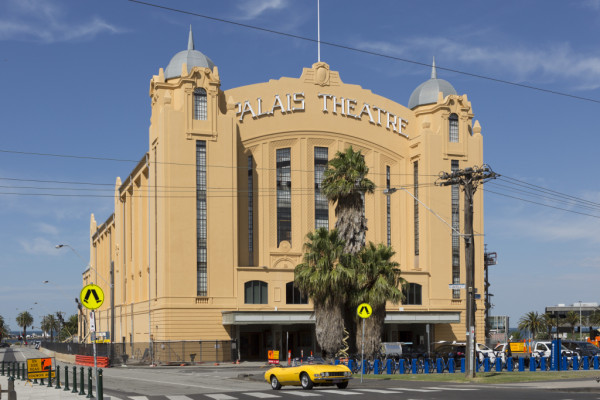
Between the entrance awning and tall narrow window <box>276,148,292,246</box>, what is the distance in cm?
769

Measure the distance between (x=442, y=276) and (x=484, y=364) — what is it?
101 ft

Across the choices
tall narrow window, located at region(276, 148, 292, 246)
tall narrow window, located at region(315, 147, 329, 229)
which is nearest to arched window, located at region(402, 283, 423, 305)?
tall narrow window, located at region(315, 147, 329, 229)

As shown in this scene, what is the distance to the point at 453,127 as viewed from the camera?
7356 cm

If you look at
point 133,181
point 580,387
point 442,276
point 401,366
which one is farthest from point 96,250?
point 580,387

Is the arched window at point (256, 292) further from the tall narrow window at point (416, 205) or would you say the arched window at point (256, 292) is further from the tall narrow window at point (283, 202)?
the tall narrow window at point (416, 205)

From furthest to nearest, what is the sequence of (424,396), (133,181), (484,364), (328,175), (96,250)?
(96,250) < (133,181) < (328,175) < (484,364) < (424,396)

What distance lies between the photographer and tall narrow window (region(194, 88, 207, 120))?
216 ft

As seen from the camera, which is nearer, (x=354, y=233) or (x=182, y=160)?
(x=354, y=233)

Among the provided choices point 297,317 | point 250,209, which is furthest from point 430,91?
point 297,317

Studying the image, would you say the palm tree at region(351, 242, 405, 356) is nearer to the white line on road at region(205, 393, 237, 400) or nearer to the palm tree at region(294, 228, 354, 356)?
the palm tree at region(294, 228, 354, 356)

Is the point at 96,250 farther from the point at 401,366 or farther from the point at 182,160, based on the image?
the point at 401,366

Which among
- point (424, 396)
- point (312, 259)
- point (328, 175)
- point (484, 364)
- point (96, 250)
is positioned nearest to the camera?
point (424, 396)

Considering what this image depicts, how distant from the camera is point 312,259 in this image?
48562mm

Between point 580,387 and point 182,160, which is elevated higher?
point 182,160
